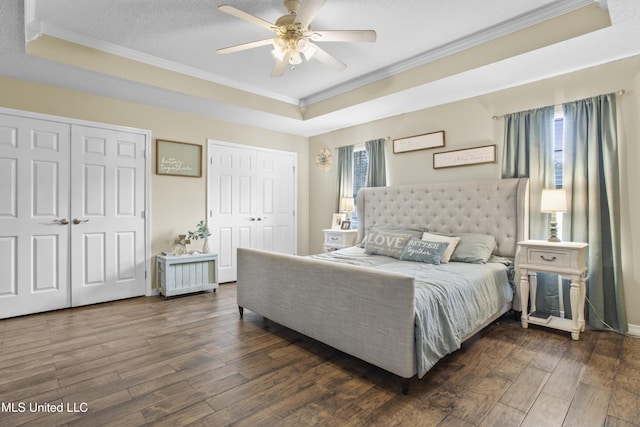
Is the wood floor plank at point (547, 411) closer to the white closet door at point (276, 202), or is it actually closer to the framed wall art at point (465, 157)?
the framed wall art at point (465, 157)

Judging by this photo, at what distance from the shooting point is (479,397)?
1956 mm

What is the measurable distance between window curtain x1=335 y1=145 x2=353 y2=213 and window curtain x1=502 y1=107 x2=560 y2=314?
7.56 ft

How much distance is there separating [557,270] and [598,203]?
75 centimetres

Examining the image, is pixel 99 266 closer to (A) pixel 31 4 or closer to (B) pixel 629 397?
(A) pixel 31 4

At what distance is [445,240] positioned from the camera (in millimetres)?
3529

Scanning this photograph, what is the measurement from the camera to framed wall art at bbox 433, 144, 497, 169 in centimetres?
373

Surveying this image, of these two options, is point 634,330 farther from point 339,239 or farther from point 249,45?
point 249,45

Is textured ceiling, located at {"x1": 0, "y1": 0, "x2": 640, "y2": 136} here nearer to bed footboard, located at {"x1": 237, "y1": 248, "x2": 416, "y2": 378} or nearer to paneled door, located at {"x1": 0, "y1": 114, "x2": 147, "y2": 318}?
paneled door, located at {"x1": 0, "y1": 114, "x2": 147, "y2": 318}

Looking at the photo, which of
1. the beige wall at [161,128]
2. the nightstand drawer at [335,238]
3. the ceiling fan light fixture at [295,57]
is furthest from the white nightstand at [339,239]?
the ceiling fan light fixture at [295,57]

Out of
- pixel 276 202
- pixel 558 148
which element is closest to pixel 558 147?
pixel 558 148

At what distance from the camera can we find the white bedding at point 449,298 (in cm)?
205

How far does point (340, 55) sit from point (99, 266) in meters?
3.66

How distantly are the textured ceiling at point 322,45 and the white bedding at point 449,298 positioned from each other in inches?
75.9

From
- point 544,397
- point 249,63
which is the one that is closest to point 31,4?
point 249,63
